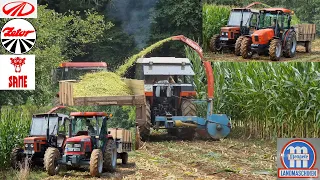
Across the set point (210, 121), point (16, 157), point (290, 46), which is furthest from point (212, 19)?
point (210, 121)

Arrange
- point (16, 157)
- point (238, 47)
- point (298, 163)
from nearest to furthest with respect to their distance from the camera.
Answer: point (238, 47)
point (16, 157)
point (298, 163)

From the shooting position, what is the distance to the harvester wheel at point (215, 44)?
4.03 meters

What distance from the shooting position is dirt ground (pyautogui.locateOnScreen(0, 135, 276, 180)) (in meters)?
4.73

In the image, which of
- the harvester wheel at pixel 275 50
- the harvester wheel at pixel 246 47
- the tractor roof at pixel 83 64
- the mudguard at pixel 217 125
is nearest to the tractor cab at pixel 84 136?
the tractor roof at pixel 83 64

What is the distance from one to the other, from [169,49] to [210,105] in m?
1.31

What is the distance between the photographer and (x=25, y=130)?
4914 mm

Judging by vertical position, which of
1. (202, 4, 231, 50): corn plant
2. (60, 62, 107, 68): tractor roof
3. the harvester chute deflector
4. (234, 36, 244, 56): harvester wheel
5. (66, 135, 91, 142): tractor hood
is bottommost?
(66, 135, 91, 142): tractor hood

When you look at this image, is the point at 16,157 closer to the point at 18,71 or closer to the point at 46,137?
the point at 46,137

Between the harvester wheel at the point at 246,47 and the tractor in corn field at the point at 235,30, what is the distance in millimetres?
22

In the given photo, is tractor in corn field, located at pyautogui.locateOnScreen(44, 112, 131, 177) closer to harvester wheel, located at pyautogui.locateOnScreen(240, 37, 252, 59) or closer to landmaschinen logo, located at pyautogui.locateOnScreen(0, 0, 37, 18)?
landmaschinen logo, located at pyautogui.locateOnScreen(0, 0, 37, 18)

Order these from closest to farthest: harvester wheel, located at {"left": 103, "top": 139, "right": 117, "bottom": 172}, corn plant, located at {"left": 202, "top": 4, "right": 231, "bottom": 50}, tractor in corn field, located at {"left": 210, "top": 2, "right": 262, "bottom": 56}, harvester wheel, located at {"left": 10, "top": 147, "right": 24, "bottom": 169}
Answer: tractor in corn field, located at {"left": 210, "top": 2, "right": 262, "bottom": 56}, corn plant, located at {"left": 202, "top": 4, "right": 231, "bottom": 50}, harvester wheel, located at {"left": 103, "top": 139, "right": 117, "bottom": 172}, harvester wheel, located at {"left": 10, "top": 147, "right": 24, "bottom": 169}

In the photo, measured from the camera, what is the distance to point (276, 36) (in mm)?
4340

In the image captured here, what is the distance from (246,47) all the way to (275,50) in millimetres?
184

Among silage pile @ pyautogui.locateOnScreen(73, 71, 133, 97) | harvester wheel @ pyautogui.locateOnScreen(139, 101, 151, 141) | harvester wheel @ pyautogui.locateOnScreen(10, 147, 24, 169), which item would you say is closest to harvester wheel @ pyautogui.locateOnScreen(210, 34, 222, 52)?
silage pile @ pyautogui.locateOnScreen(73, 71, 133, 97)
